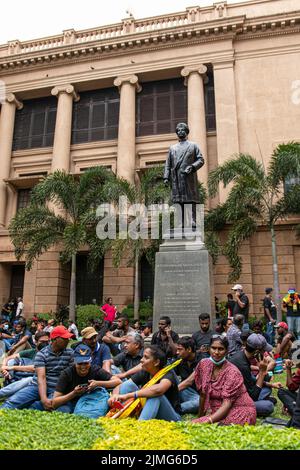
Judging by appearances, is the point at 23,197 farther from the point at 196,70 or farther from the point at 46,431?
the point at 46,431

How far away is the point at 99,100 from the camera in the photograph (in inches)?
939

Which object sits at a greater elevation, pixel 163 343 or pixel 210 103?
pixel 210 103

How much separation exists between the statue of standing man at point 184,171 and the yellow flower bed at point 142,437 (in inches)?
261

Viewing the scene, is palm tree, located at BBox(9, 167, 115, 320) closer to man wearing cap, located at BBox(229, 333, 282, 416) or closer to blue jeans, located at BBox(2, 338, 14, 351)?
blue jeans, located at BBox(2, 338, 14, 351)

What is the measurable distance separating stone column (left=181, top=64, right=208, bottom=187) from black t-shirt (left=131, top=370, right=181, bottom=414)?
16.1m

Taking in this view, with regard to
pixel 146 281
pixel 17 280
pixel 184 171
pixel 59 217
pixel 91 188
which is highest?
pixel 91 188

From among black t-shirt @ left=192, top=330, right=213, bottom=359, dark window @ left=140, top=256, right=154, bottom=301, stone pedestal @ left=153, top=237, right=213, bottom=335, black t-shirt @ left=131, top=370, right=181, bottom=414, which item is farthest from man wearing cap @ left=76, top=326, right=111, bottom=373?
dark window @ left=140, top=256, right=154, bottom=301

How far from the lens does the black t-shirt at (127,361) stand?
18.8ft

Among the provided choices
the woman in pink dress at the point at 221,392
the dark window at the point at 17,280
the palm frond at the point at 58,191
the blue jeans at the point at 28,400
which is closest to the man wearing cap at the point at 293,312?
the woman in pink dress at the point at 221,392

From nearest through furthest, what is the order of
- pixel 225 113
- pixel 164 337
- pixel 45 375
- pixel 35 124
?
pixel 45 375, pixel 164 337, pixel 225 113, pixel 35 124

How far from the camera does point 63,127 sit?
2270 centimetres

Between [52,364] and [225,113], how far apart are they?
18.4m

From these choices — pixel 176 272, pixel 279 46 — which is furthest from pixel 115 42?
pixel 176 272

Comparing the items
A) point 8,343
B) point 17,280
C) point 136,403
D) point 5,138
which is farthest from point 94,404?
point 5,138
